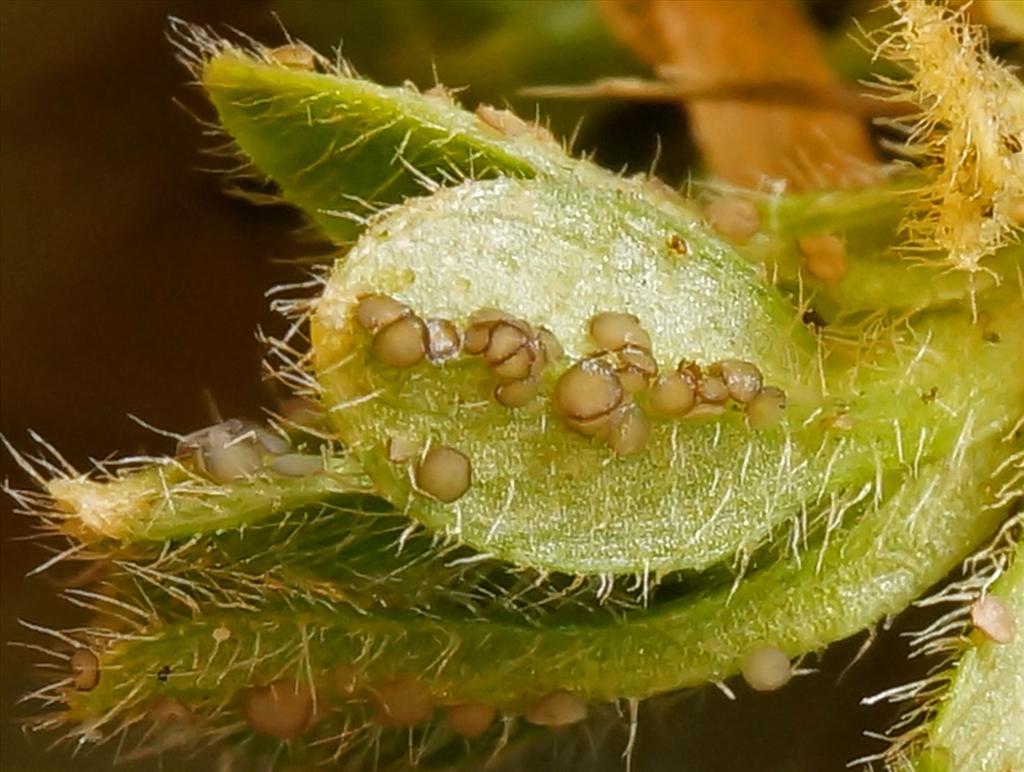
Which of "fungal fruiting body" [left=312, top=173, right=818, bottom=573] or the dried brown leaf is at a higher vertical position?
"fungal fruiting body" [left=312, top=173, right=818, bottom=573]

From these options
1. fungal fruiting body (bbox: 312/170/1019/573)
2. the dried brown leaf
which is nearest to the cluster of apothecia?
fungal fruiting body (bbox: 312/170/1019/573)

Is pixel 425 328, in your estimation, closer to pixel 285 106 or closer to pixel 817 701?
pixel 285 106

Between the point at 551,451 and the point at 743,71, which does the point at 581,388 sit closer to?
the point at 551,451

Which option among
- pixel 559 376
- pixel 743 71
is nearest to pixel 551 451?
pixel 559 376

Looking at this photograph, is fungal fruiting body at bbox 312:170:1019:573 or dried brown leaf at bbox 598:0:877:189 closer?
fungal fruiting body at bbox 312:170:1019:573

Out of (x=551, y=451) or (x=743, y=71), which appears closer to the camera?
(x=551, y=451)

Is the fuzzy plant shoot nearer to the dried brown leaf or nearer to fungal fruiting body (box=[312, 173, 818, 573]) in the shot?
fungal fruiting body (box=[312, 173, 818, 573])

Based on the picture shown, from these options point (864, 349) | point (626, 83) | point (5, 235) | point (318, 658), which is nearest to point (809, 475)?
point (864, 349)
